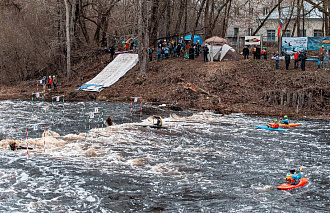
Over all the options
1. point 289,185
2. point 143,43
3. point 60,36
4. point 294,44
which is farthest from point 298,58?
point 60,36

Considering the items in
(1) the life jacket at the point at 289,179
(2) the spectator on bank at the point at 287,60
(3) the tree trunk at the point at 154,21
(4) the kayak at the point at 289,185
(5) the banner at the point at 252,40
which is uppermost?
(3) the tree trunk at the point at 154,21

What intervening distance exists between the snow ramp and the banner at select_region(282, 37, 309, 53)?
14.6 metres

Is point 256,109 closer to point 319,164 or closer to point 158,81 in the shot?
point 158,81

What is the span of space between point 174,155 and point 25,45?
30368 millimetres

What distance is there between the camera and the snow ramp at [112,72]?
37.9m

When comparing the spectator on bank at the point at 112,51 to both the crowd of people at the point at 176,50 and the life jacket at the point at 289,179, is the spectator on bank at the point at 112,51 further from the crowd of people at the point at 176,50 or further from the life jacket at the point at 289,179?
the life jacket at the point at 289,179

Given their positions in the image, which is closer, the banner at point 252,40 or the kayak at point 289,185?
the kayak at point 289,185

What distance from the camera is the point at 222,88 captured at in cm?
3366

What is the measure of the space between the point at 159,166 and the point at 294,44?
2598 cm

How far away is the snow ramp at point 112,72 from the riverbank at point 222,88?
0.73 metres

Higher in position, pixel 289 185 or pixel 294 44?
pixel 294 44

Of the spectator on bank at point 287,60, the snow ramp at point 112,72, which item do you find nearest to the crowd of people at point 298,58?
the spectator on bank at point 287,60

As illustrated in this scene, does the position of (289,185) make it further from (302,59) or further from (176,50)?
(176,50)

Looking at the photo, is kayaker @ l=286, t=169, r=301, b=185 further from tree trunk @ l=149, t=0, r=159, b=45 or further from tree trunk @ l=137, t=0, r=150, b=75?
tree trunk @ l=149, t=0, r=159, b=45
